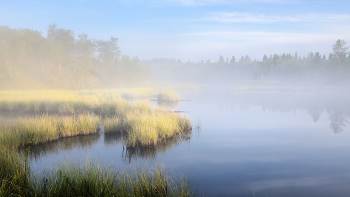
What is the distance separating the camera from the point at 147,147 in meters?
8.77

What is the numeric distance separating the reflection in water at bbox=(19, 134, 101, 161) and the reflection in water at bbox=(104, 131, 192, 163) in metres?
0.65

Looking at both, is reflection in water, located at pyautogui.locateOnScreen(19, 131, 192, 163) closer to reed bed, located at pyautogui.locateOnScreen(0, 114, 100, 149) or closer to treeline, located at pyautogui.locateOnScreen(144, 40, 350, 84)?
reed bed, located at pyautogui.locateOnScreen(0, 114, 100, 149)

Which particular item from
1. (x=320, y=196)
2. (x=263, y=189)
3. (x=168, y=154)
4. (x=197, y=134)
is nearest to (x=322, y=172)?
(x=320, y=196)

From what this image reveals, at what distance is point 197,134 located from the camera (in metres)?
12.2

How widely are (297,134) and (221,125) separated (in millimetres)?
4589

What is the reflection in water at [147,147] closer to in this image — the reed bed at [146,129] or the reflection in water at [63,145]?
the reed bed at [146,129]

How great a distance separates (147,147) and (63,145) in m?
3.36

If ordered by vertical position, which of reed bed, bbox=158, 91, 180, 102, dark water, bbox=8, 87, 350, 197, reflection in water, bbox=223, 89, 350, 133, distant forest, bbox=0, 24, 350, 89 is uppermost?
distant forest, bbox=0, 24, 350, 89

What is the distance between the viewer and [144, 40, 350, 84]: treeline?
73.2 m

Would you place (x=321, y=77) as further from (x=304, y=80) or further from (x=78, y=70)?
(x=78, y=70)

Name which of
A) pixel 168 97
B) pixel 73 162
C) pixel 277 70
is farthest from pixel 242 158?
pixel 277 70

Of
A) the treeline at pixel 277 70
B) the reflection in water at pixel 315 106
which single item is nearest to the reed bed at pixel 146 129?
the reflection in water at pixel 315 106

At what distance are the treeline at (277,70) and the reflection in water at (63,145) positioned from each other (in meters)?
81.7

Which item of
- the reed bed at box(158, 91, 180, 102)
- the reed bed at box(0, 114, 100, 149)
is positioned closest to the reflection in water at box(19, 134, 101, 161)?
the reed bed at box(0, 114, 100, 149)
